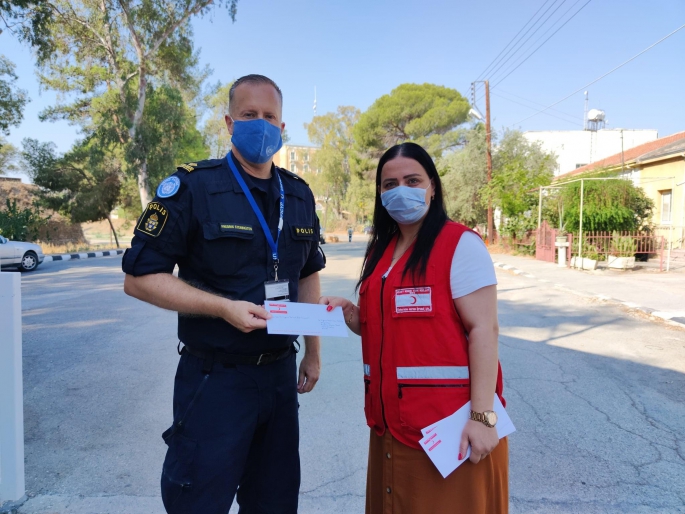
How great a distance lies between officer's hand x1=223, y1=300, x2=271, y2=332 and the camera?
154cm

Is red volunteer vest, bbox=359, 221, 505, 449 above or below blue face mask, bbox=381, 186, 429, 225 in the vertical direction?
below

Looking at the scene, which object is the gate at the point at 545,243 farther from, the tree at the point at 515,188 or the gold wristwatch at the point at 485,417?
the gold wristwatch at the point at 485,417

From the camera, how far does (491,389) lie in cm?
158

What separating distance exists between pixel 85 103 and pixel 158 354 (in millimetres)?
24225

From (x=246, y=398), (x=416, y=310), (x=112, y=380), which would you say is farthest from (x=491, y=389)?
(x=112, y=380)

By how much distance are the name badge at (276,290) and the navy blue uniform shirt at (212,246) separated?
0.9 inches

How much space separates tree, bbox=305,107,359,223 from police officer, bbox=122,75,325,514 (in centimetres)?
4812

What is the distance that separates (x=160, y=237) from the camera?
1653mm

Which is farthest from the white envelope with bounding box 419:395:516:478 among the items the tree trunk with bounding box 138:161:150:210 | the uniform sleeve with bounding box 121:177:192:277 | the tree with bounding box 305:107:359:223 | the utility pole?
the tree with bounding box 305:107:359:223

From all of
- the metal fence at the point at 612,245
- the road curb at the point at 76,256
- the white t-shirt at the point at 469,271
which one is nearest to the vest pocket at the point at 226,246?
the white t-shirt at the point at 469,271

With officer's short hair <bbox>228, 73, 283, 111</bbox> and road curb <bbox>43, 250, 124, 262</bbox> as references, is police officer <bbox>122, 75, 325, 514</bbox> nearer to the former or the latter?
officer's short hair <bbox>228, 73, 283, 111</bbox>

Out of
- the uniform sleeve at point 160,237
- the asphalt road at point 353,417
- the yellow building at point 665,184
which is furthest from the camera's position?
the yellow building at point 665,184

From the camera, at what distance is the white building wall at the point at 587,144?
114ft

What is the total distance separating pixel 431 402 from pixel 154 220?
119 centimetres
